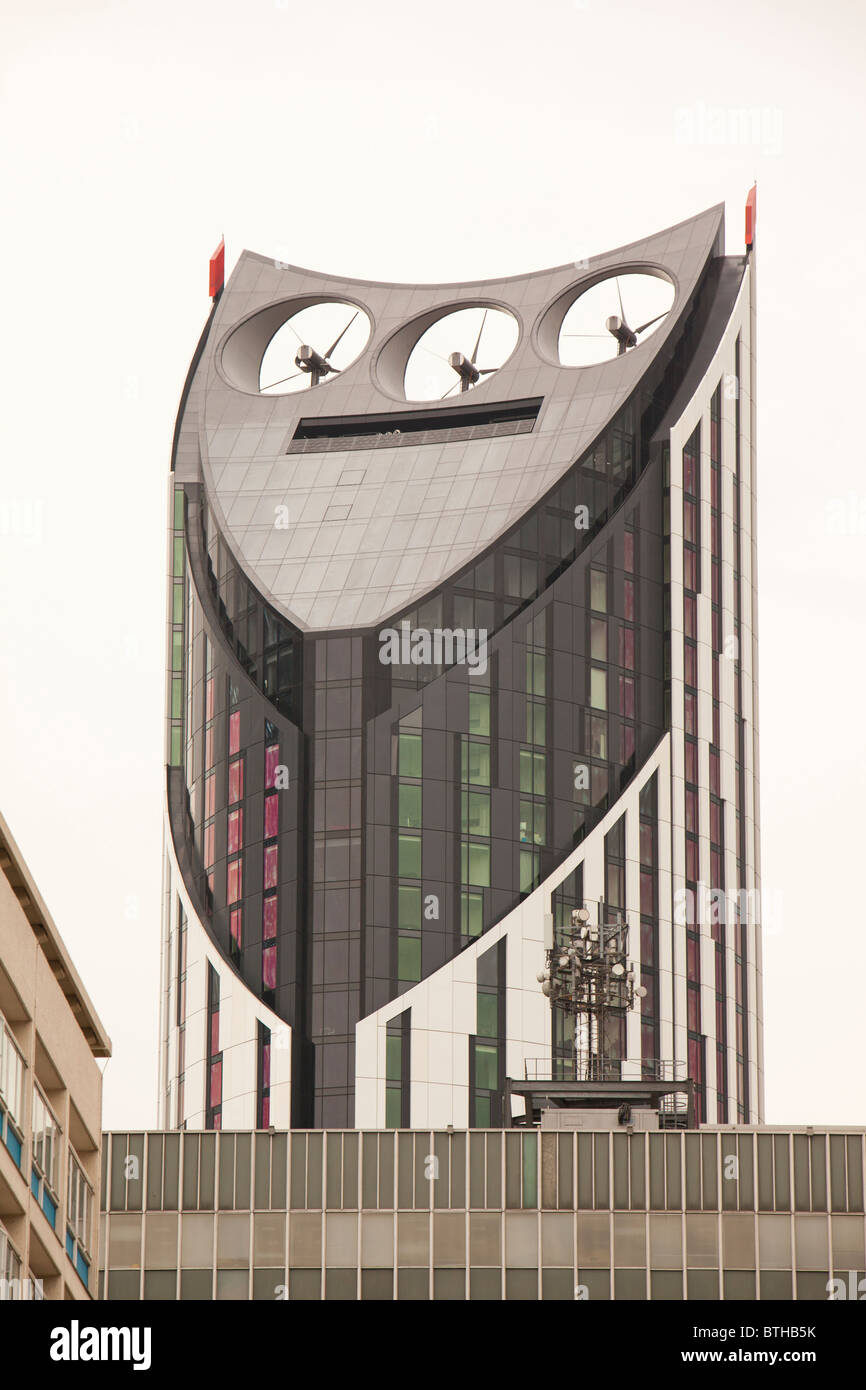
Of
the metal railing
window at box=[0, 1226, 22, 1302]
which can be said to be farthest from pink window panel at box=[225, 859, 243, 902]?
window at box=[0, 1226, 22, 1302]

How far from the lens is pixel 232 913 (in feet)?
621

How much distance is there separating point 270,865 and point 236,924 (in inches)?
178

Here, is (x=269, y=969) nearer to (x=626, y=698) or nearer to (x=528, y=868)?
(x=528, y=868)

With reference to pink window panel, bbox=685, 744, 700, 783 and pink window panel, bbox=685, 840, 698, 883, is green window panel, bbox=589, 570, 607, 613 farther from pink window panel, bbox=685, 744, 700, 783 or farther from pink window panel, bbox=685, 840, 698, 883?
pink window panel, bbox=685, 840, 698, 883

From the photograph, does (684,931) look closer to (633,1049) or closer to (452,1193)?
(633,1049)

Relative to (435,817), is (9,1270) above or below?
below

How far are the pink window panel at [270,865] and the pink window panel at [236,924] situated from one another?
104 inches

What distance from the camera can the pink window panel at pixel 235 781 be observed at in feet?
629

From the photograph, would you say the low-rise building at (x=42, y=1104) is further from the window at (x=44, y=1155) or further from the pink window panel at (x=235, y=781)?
the pink window panel at (x=235, y=781)

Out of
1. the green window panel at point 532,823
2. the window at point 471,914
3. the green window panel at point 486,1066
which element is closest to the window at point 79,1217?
the green window panel at point 486,1066

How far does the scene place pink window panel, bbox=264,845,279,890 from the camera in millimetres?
188125

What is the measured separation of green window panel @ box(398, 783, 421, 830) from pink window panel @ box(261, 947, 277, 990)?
12148 mm

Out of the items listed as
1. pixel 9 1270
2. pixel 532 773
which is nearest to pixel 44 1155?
pixel 9 1270

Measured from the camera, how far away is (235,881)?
190 metres
